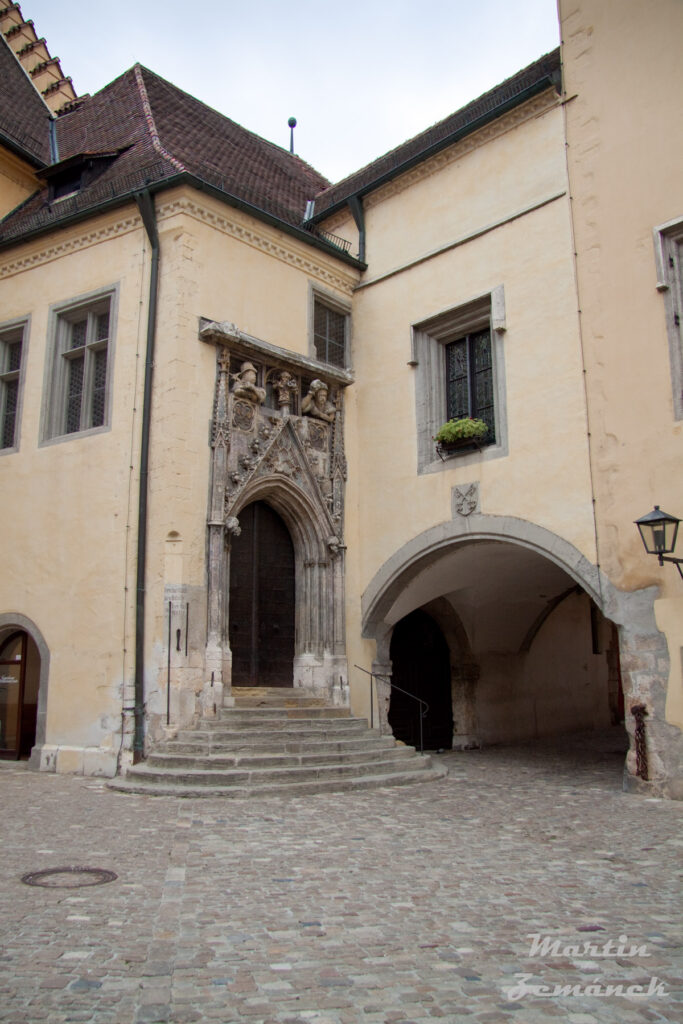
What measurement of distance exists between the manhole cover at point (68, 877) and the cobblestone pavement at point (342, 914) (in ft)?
0.30

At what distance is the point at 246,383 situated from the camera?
11734 millimetres

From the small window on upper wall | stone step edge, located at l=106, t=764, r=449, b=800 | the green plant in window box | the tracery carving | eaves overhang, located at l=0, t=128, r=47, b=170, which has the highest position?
eaves overhang, located at l=0, t=128, r=47, b=170

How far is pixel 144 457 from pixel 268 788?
14.5 feet

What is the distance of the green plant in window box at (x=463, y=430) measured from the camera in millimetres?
11523

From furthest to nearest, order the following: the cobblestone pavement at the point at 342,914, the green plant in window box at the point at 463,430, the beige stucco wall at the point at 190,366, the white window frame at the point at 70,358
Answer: the white window frame at the point at 70,358
the green plant in window box at the point at 463,430
the beige stucco wall at the point at 190,366
the cobblestone pavement at the point at 342,914

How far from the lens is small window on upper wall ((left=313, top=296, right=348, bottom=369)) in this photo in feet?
44.0

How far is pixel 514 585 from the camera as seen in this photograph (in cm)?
1434

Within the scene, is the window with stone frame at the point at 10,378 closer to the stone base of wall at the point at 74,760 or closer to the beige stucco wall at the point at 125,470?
the beige stucco wall at the point at 125,470

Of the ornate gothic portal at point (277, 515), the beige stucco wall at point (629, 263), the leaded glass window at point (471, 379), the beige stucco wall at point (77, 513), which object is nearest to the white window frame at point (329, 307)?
the ornate gothic portal at point (277, 515)

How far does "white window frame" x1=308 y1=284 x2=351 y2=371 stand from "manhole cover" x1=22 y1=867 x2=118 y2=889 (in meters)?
8.75

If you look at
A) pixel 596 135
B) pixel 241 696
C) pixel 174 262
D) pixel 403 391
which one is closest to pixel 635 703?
pixel 241 696

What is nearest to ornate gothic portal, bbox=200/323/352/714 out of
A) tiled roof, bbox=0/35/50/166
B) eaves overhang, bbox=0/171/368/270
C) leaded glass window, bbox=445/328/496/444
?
leaded glass window, bbox=445/328/496/444

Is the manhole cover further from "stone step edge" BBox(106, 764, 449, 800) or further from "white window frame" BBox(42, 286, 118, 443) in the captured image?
"white window frame" BBox(42, 286, 118, 443)

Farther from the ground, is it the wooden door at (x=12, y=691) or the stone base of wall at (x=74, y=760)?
the wooden door at (x=12, y=691)
